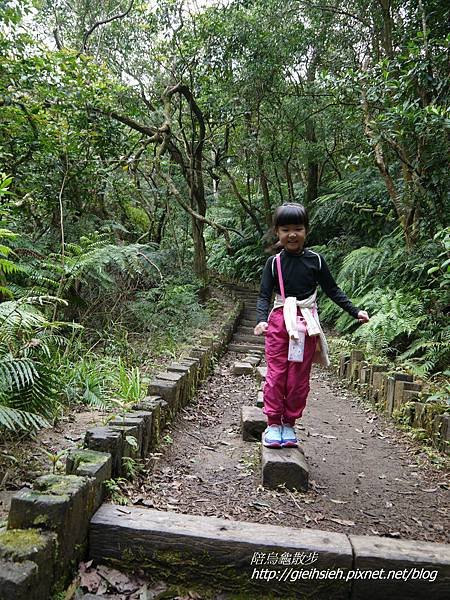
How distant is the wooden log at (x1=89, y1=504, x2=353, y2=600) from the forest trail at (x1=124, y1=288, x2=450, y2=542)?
0.35m

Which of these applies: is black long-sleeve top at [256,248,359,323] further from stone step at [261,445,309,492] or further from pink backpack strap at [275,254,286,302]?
stone step at [261,445,309,492]

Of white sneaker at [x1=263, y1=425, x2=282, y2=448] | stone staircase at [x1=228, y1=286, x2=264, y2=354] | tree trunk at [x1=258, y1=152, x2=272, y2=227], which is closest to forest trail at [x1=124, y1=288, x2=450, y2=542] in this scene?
white sneaker at [x1=263, y1=425, x2=282, y2=448]

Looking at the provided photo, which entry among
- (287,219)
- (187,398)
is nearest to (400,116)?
(287,219)

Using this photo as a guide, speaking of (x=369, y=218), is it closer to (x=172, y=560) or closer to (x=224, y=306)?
(x=224, y=306)

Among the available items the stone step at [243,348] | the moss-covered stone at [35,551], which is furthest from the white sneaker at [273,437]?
the stone step at [243,348]

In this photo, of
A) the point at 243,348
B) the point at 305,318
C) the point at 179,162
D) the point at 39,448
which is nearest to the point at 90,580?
the point at 39,448

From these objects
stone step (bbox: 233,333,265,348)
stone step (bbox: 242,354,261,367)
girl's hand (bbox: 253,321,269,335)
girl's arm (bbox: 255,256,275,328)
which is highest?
girl's arm (bbox: 255,256,275,328)

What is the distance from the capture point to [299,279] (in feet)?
10.6

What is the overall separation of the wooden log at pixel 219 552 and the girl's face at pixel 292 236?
5.94 feet

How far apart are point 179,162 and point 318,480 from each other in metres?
8.89

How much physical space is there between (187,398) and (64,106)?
475 centimetres

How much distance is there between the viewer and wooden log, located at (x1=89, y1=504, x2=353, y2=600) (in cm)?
210

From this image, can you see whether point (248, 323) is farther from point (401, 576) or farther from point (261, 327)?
point (401, 576)

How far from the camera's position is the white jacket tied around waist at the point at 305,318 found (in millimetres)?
3041
